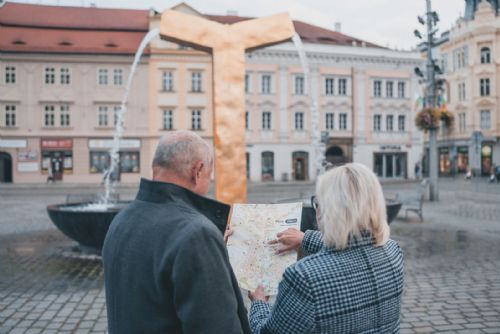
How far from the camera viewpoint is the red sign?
34.4 metres

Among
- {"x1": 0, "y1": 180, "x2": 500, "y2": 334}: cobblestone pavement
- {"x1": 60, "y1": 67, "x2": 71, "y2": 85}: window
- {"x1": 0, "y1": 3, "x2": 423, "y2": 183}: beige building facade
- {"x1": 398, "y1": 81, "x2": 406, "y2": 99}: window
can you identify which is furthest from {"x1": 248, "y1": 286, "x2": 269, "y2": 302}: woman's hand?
{"x1": 398, "y1": 81, "x2": 406, "y2": 99}: window

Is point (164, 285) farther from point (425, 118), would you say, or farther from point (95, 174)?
point (95, 174)

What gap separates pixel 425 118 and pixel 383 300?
691 inches

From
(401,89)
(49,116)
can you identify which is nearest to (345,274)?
(49,116)

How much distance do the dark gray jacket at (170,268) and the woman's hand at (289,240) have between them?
349 mm

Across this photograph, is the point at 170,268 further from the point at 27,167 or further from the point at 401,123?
the point at 401,123

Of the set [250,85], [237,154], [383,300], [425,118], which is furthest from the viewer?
[250,85]

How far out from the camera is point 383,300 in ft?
6.49

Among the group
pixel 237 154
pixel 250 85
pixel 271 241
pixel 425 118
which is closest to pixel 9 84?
pixel 250 85

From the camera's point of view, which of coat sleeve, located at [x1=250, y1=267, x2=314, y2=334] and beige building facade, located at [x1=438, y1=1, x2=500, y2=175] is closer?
coat sleeve, located at [x1=250, y1=267, x2=314, y2=334]

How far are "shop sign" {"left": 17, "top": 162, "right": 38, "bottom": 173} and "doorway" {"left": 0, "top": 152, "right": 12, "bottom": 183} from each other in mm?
960

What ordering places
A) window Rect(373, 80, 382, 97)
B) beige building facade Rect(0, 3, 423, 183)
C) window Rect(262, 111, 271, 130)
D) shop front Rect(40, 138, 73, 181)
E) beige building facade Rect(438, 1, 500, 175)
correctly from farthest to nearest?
Answer: beige building facade Rect(438, 1, 500, 175)
window Rect(373, 80, 382, 97)
window Rect(262, 111, 271, 130)
shop front Rect(40, 138, 73, 181)
beige building facade Rect(0, 3, 423, 183)

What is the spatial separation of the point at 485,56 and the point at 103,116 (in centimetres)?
3558

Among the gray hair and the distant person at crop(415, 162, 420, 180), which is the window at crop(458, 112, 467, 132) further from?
the gray hair
